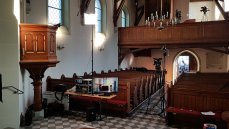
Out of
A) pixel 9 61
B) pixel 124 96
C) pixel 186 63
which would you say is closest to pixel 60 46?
pixel 124 96

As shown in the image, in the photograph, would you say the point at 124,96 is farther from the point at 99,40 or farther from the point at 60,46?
the point at 99,40

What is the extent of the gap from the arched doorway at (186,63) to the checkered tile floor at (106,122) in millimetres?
7787

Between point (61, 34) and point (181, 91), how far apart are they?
4845 mm

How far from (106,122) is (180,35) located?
6607 millimetres

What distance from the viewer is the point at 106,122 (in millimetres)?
6441

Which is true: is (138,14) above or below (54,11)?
above

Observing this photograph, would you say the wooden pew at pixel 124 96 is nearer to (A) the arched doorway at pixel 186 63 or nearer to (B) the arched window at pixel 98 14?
(B) the arched window at pixel 98 14

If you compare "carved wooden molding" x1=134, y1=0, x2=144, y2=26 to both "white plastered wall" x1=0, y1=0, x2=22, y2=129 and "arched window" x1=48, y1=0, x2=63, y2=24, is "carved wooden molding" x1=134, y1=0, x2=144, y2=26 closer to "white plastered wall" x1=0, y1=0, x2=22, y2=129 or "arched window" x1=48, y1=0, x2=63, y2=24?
"arched window" x1=48, y1=0, x2=63, y2=24

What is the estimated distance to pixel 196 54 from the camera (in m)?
13.6

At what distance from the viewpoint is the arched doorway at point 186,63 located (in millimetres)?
13967

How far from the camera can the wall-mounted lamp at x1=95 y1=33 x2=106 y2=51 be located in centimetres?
1100

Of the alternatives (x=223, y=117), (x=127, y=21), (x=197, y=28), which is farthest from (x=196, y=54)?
(x=223, y=117)

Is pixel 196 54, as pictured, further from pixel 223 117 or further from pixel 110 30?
pixel 223 117

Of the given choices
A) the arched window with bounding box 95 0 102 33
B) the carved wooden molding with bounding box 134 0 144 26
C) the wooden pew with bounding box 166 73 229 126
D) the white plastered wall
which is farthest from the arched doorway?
the white plastered wall
